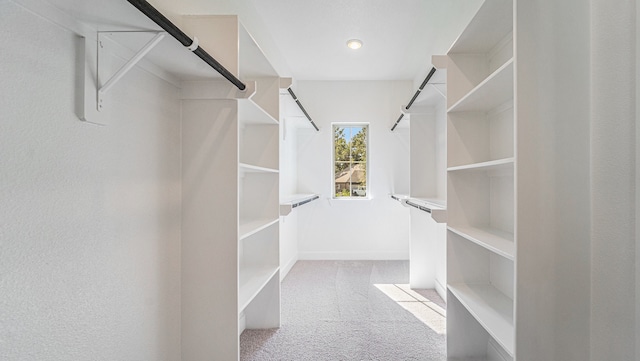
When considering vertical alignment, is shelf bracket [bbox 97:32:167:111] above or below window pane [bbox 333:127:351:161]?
below

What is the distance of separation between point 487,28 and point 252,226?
1.58 m

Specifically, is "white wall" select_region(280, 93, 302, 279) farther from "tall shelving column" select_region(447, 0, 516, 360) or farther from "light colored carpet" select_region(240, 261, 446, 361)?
"tall shelving column" select_region(447, 0, 516, 360)

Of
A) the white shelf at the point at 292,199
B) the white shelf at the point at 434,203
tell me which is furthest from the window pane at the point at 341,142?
the white shelf at the point at 434,203

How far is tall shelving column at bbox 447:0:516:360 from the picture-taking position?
1.58 m

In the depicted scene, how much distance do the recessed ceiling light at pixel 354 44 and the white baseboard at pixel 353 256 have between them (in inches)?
104

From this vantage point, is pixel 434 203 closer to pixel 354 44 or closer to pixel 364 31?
pixel 364 31

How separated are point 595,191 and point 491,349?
1.26 metres

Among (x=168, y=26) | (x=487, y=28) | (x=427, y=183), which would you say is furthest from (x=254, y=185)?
(x=427, y=183)

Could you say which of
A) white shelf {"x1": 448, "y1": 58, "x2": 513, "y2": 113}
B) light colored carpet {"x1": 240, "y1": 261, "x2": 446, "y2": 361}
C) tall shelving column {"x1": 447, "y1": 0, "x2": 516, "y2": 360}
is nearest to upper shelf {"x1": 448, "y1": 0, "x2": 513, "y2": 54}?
tall shelving column {"x1": 447, "y1": 0, "x2": 516, "y2": 360}

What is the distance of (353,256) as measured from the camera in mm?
4293

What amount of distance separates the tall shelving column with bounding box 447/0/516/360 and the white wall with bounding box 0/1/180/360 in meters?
1.46

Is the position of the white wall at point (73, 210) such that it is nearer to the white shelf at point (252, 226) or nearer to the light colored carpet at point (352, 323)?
→ the white shelf at point (252, 226)

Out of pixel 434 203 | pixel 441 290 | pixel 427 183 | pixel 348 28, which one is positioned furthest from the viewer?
pixel 427 183

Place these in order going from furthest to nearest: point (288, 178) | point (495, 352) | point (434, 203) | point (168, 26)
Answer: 1. point (288, 178)
2. point (434, 203)
3. point (495, 352)
4. point (168, 26)
